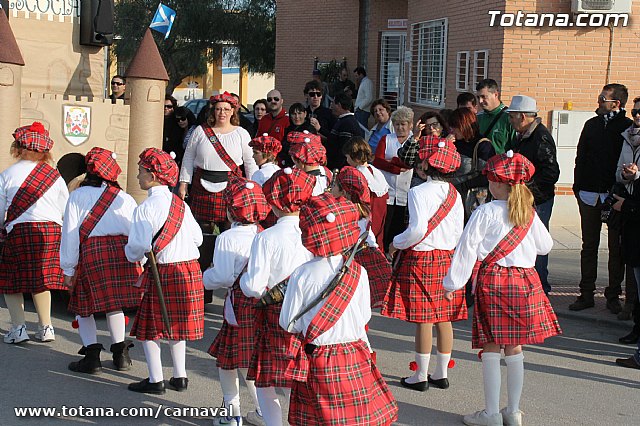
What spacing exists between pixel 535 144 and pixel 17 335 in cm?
483

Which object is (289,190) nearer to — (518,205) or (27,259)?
(518,205)

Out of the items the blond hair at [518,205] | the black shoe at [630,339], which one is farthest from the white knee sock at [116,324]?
the black shoe at [630,339]

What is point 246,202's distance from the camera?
5805mm

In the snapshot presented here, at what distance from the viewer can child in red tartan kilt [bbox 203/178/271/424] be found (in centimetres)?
574

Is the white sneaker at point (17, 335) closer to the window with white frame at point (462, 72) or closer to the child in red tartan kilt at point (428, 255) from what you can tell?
the child in red tartan kilt at point (428, 255)

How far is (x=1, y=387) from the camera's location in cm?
669

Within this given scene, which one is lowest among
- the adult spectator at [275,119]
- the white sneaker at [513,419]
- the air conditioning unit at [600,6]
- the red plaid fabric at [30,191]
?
the white sneaker at [513,419]

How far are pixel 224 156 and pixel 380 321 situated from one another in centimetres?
222

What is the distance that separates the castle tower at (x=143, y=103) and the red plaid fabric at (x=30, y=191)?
2.86 metres

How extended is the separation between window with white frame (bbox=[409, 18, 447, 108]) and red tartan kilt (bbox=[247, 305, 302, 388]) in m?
13.2

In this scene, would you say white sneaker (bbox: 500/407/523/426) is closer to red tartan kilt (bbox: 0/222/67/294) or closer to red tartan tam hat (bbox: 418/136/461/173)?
red tartan tam hat (bbox: 418/136/461/173)

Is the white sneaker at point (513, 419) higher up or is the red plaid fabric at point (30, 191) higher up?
the red plaid fabric at point (30, 191)

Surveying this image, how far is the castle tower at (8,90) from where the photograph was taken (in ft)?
31.8

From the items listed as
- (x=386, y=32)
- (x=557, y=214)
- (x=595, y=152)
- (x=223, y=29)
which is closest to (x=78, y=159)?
(x=595, y=152)
